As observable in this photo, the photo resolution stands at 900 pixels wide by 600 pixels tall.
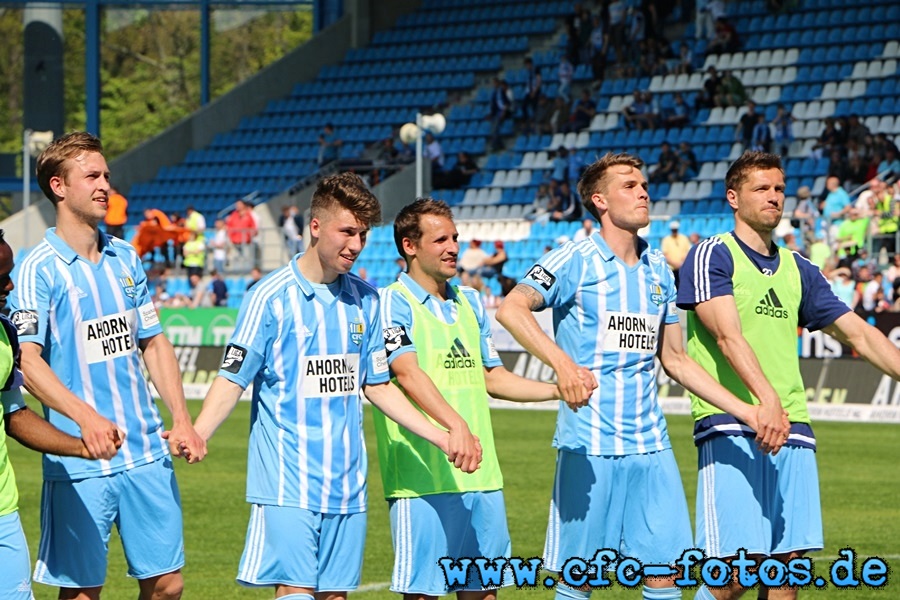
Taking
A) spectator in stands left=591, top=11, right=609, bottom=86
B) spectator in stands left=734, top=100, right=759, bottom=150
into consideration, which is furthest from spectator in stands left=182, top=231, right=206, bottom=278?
spectator in stands left=734, top=100, right=759, bottom=150

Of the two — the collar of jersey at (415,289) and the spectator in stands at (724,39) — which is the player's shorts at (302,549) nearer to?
the collar of jersey at (415,289)

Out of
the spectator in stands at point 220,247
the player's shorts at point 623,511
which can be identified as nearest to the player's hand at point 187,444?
the player's shorts at point 623,511

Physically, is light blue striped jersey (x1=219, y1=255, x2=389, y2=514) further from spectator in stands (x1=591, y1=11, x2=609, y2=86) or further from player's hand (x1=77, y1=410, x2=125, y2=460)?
spectator in stands (x1=591, y1=11, x2=609, y2=86)

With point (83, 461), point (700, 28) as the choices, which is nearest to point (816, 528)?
point (83, 461)

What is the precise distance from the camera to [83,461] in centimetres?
643

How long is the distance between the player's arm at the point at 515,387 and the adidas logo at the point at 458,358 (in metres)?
0.21

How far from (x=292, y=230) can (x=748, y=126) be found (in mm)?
9242

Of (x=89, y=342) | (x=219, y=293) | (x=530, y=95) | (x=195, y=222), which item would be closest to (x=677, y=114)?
(x=530, y=95)

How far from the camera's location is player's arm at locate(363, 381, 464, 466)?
635 cm

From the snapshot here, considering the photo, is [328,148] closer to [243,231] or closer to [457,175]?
[457,175]

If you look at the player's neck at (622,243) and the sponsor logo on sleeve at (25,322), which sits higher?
the player's neck at (622,243)

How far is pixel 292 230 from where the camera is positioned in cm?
3150

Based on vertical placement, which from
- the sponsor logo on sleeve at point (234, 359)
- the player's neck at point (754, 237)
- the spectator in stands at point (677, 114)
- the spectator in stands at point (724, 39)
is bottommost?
the sponsor logo on sleeve at point (234, 359)

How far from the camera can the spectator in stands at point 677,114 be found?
31.7 m
